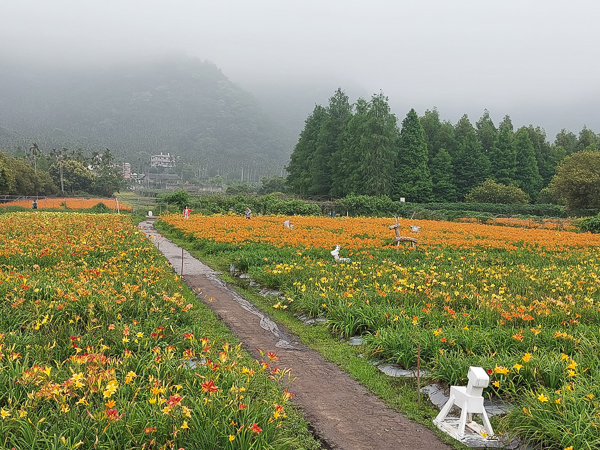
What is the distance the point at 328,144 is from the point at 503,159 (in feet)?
85.4

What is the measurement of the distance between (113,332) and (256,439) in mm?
2805

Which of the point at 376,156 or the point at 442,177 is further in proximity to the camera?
the point at 442,177

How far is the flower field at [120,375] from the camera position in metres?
3.11

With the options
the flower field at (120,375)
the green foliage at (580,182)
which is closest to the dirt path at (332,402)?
the flower field at (120,375)

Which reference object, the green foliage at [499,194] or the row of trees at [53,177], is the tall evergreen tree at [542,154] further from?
the row of trees at [53,177]

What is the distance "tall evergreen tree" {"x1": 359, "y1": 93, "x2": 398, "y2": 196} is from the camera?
174ft

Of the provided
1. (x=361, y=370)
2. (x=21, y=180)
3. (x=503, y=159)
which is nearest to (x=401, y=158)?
(x=503, y=159)

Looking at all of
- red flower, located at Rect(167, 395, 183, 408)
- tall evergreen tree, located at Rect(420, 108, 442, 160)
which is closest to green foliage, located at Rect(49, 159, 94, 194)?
tall evergreen tree, located at Rect(420, 108, 442, 160)

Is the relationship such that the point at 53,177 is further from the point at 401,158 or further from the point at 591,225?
the point at 591,225

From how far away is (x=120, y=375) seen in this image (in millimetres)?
4133

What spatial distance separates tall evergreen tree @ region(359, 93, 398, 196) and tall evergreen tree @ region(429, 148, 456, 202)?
26.4 ft

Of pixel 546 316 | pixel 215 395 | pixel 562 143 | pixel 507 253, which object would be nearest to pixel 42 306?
pixel 215 395

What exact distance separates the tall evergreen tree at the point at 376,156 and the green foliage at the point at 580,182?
19.0m

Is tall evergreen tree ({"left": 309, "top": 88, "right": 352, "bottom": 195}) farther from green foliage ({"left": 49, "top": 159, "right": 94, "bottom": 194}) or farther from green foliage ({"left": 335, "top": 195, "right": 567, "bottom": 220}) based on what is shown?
green foliage ({"left": 49, "top": 159, "right": 94, "bottom": 194})
